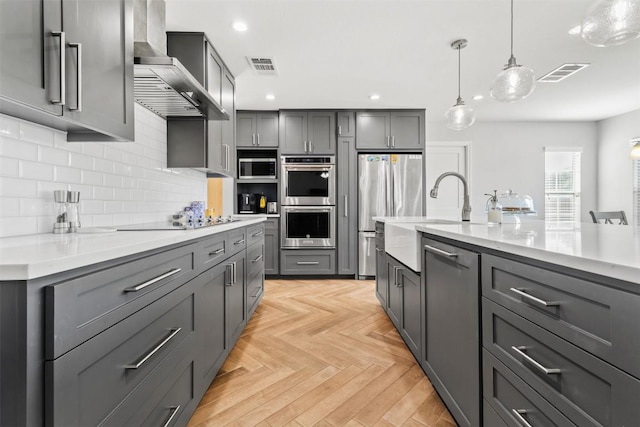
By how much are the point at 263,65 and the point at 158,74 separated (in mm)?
1845

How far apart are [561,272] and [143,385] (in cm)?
123

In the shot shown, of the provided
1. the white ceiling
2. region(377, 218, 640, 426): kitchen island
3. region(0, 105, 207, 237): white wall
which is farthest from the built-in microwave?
region(377, 218, 640, 426): kitchen island

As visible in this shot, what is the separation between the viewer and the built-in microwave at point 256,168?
4648 mm

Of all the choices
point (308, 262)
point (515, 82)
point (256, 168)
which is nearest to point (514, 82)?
point (515, 82)

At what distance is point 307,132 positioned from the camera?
4.62 meters

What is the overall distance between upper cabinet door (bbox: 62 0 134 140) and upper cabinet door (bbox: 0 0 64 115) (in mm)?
52

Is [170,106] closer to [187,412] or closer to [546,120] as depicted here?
[187,412]

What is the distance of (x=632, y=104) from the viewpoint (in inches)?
189

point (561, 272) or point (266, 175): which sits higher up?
point (266, 175)

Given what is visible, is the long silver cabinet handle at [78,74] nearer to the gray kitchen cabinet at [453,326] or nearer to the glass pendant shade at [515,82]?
the gray kitchen cabinet at [453,326]

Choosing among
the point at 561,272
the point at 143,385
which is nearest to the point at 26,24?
the point at 143,385

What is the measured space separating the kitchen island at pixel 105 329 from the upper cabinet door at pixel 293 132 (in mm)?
3187

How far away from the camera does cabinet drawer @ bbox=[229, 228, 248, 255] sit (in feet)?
6.72

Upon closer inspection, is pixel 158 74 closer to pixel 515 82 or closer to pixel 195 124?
pixel 195 124
